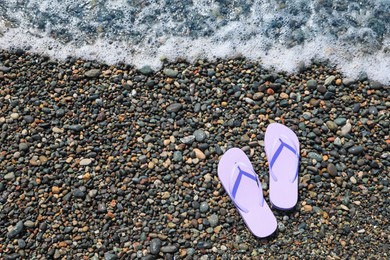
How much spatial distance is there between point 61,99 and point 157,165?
1019 millimetres

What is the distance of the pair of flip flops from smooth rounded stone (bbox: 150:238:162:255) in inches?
25.1

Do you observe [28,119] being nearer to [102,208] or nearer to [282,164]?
[102,208]

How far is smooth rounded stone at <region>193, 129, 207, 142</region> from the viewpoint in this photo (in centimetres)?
425

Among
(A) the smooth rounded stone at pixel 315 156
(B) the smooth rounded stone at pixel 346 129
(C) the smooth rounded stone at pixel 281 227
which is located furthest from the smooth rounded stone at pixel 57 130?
(B) the smooth rounded stone at pixel 346 129

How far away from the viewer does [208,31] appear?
16.2 feet

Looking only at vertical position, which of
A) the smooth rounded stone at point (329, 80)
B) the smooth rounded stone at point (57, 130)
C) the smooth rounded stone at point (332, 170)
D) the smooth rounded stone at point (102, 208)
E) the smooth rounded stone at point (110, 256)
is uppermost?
the smooth rounded stone at point (329, 80)

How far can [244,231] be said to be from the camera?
393cm

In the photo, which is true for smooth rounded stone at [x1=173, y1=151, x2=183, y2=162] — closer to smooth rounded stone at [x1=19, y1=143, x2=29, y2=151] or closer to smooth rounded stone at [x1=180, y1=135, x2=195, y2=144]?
smooth rounded stone at [x1=180, y1=135, x2=195, y2=144]

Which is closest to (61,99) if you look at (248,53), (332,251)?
(248,53)

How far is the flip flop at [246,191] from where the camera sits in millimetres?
3928

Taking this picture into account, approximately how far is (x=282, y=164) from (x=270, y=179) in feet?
0.51

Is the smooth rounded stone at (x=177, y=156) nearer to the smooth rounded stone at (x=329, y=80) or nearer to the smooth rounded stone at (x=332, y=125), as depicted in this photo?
the smooth rounded stone at (x=332, y=125)

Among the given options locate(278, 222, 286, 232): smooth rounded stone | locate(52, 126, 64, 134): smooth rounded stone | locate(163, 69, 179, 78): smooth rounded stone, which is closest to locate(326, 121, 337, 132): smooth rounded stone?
locate(278, 222, 286, 232): smooth rounded stone

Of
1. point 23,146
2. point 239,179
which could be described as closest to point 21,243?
point 23,146
